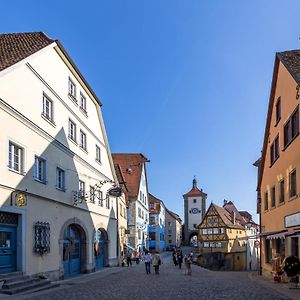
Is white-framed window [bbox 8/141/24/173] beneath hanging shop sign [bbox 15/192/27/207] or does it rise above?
above

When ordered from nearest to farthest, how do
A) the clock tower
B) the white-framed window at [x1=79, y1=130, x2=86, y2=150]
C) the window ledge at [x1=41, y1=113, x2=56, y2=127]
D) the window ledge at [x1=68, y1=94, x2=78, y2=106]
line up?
the window ledge at [x1=41, y1=113, x2=56, y2=127]
the window ledge at [x1=68, y1=94, x2=78, y2=106]
the white-framed window at [x1=79, y1=130, x2=86, y2=150]
the clock tower

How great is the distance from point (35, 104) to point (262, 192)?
17.5 m

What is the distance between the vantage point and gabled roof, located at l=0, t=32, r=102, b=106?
2082cm

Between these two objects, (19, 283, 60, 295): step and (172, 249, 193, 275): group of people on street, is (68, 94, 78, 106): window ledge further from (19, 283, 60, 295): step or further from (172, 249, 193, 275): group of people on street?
(172, 249, 193, 275): group of people on street

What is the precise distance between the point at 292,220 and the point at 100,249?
1699cm

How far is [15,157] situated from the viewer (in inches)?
796

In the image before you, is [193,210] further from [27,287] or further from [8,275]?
[8,275]

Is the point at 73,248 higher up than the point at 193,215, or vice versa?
the point at 193,215

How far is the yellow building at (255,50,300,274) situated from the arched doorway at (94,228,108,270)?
10.4 metres

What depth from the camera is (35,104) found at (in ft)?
73.0

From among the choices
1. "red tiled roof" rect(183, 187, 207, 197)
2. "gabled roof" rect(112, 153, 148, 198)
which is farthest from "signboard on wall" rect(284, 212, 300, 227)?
"red tiled roof" rect(183, 187, 207, 197)

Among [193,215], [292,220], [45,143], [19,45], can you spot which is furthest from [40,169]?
[193,215]

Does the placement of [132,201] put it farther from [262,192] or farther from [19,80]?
[19,80]

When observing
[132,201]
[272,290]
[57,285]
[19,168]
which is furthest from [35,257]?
[132,201]
